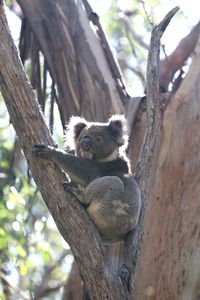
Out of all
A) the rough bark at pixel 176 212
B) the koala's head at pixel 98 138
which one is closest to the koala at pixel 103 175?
the koala's head at pixel 98 138

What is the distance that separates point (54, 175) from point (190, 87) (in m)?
2.17

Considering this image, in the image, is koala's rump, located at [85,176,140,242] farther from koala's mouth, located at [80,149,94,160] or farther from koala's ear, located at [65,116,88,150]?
koala's ear, located at [65,116,88,150]

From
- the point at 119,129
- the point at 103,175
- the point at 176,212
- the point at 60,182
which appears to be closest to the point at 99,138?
the point at 119,129

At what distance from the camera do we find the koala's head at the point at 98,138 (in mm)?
4688

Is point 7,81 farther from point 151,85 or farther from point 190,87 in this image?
point 190,87

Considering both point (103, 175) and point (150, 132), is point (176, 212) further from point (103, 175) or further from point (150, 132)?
point (150, 132)

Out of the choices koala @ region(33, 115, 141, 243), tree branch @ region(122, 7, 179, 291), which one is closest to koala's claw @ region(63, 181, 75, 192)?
koala @ region(33, 115, 141, 243)

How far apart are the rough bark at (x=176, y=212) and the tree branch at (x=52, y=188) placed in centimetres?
138

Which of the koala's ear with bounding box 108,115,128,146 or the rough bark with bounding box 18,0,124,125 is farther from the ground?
the rough bark with bounding box 18,0,124,125

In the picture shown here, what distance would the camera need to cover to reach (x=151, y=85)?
14.1ft

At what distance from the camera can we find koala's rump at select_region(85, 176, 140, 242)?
418cm

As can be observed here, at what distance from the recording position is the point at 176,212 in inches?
203

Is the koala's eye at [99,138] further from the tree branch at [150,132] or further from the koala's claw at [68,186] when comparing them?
the koala's claw at [68,186]

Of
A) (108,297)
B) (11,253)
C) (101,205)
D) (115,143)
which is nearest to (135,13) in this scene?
(11,253)
